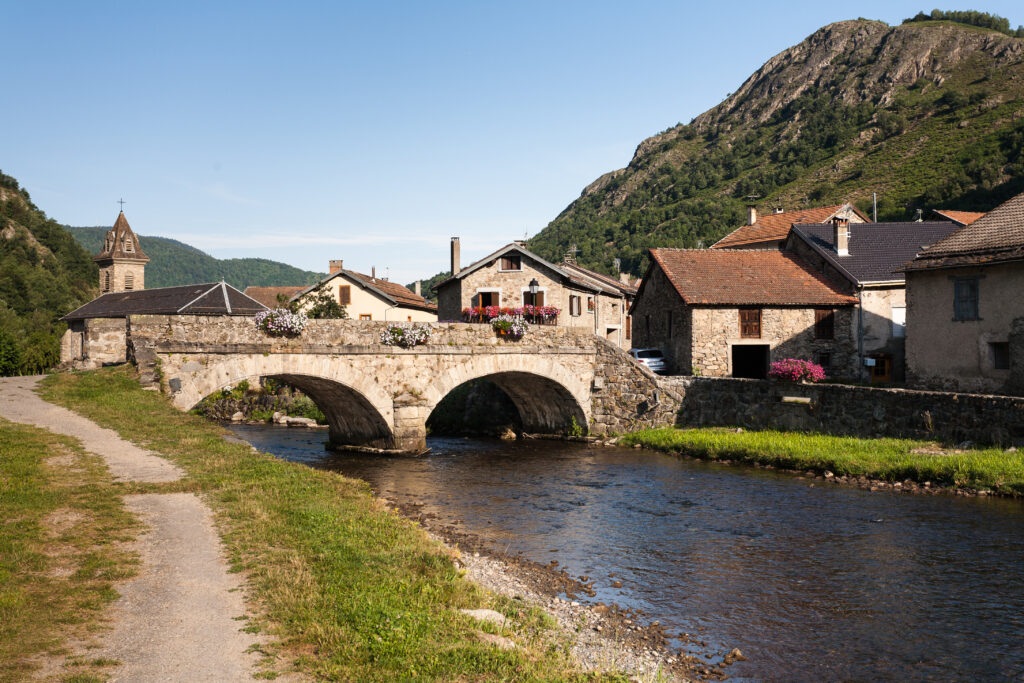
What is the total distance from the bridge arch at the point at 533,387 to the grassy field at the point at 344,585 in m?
11.1

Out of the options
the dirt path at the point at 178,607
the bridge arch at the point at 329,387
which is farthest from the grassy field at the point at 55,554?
the bridge arch at the point at 329,387

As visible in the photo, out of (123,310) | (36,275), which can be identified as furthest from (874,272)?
(36,275)

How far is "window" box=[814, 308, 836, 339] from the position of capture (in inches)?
1373

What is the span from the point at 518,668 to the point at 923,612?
7.58 metres

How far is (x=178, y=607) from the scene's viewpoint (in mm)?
7129

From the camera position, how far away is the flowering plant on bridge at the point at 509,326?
2764 centimetres

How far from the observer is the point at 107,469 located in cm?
1226

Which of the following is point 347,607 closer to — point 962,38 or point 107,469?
point 107,469

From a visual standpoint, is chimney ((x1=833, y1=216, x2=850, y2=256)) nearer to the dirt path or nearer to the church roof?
the dirt path

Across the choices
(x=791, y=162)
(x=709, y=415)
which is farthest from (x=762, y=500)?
(x=791, y=162)

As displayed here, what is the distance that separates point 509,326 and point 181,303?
28.0 m

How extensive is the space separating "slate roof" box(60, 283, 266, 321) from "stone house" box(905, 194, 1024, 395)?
33.4 m

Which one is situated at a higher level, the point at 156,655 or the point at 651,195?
the point at 651,195

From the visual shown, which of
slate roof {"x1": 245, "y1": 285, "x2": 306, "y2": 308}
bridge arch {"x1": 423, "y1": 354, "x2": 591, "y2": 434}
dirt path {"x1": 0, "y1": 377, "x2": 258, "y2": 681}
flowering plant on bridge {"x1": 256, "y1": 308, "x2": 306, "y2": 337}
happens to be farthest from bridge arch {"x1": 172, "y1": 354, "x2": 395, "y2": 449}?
slate roof {"x1": 245, "y1": 285, "x2": 306, "y2": 308}
